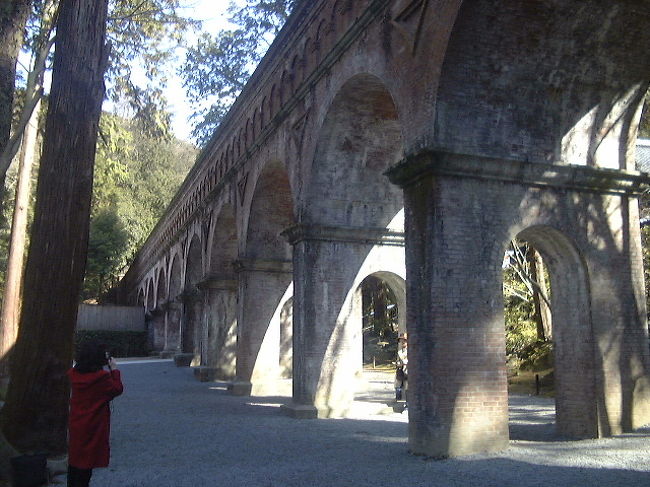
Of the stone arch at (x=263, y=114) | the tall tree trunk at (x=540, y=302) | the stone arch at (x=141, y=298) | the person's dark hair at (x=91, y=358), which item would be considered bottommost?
the person's dark hair at (x=91, y=358)

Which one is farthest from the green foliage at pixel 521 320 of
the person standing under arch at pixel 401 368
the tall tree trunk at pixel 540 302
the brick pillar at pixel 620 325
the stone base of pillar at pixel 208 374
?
the stone base of pillar at pixel 208 374

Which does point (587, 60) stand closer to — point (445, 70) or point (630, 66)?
point (630, 66)

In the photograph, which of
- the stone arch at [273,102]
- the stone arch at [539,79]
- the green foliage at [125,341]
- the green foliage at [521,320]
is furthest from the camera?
the green foliage at [125,341]

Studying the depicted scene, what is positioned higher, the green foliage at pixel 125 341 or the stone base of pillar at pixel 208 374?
the green foliage at pixel 125 341

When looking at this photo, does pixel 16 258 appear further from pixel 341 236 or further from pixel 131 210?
pixel 131 210

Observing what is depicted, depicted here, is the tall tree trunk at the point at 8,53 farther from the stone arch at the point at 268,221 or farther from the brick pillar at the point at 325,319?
the stone arch at the point at 268,221

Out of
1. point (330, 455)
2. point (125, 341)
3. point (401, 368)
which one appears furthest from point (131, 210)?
point (330, 455)

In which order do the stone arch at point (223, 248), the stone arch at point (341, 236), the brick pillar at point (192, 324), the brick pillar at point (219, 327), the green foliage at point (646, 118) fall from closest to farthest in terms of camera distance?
the stone arch at point (341, 236), the green foliage at point (646, 118), the brick pillar at point (219, 327), the stone arch at point (223, 248), the brick pillar at point (192, 324)

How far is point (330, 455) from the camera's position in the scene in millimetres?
7961

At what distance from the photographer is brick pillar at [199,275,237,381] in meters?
21.3

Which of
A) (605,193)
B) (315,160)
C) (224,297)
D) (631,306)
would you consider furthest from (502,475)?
(224,297)

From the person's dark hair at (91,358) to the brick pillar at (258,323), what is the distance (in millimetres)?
11368

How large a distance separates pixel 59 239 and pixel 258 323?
32.1 ft

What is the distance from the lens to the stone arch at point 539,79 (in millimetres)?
7926
